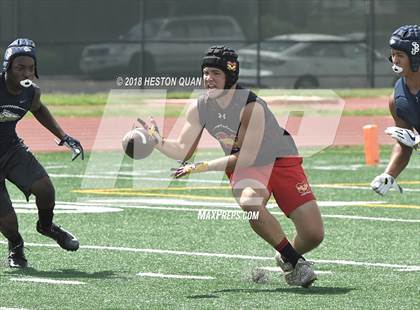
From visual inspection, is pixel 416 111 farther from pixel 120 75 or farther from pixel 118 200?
pixel 120 75

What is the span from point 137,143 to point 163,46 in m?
21.9

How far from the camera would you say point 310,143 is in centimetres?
2255

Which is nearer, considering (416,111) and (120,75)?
(416,111)

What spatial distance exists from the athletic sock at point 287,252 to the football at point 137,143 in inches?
50.3

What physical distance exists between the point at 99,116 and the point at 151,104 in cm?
116

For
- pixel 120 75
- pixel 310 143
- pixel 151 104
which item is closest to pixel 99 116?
pixel 151 104

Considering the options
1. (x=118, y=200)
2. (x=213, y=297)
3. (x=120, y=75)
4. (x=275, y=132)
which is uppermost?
(x=275, y=132)

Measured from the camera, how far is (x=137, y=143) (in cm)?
870

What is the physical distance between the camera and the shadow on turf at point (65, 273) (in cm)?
959

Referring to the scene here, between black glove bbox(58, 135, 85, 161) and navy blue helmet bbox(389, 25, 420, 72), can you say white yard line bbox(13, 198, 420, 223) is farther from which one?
navy blue helmet bbox(389, 25, 420, 72)

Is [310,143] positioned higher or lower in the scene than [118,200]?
lower

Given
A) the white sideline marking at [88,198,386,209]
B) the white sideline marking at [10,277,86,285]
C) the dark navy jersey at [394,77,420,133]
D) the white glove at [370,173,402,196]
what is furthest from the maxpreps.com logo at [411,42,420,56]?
the white sideline marking at [88,198,386,209]

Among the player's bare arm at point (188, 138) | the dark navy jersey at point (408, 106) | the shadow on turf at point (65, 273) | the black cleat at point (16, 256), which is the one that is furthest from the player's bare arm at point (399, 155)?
the black cleat at point (16, 256)

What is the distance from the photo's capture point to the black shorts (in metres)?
10.1
